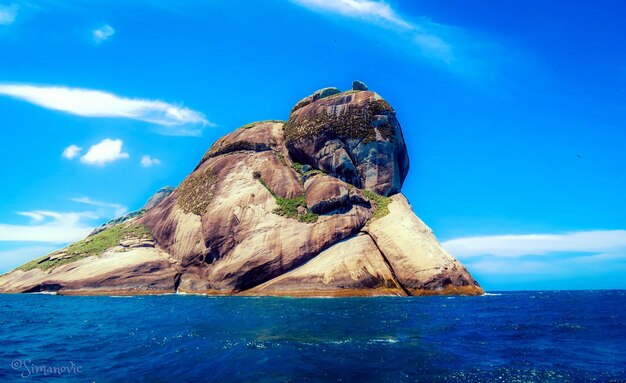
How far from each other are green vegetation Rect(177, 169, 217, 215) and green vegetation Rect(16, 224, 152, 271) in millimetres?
8186

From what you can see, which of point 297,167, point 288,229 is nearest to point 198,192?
point 297,167

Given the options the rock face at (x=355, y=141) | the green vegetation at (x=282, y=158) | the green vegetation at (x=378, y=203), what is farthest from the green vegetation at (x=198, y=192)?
the green vegetation at (x=378, y=203)

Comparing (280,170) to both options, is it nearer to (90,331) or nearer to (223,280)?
(223,280)

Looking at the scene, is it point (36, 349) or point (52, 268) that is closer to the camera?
point (36, 349)

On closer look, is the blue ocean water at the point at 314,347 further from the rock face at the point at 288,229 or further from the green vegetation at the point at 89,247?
the green vegetation at the point at 89,247

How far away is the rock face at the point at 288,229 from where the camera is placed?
1924 inches

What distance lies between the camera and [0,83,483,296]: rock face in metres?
48.9

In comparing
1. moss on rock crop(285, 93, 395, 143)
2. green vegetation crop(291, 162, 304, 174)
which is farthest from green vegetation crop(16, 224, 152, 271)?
moss on rock crop(285, 93, 395, 143)

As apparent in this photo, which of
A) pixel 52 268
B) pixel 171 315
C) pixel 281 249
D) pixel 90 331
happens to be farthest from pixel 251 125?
pixel 90 331

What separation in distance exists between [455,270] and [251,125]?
46.0 metres

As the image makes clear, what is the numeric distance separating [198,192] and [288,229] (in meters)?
20.7

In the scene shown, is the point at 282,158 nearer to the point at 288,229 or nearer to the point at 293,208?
the point at 293,208

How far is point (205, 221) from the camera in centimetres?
6153

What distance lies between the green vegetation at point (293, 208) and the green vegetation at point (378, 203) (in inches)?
329
